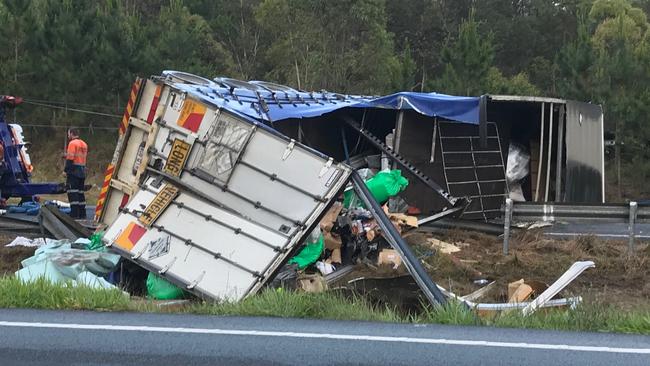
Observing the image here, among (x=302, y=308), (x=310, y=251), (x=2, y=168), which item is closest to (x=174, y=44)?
(x=2, y=168)

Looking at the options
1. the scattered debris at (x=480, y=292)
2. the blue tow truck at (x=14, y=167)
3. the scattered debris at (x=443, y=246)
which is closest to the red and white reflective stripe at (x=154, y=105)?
the scattered debris at (x=443, y=246)

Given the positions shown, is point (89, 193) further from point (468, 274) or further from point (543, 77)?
point (543, 77)

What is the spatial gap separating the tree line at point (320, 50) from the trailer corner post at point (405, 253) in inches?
801

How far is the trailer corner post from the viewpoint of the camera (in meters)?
7.15

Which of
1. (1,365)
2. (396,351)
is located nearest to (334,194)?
(396,351)

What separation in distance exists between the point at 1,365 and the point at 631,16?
45166mm

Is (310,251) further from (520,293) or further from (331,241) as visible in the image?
(520,293)

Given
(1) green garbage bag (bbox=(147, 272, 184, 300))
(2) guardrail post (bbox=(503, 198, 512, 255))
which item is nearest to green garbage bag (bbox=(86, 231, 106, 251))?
(1) green garbage bag (bbox=(147, 272, 184, 300))

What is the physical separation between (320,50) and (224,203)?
95.2 feet

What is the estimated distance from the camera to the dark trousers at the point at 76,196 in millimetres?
14734

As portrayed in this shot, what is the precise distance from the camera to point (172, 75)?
37.0 feet

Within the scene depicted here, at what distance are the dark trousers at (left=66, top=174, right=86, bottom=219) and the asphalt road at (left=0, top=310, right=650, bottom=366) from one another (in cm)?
857

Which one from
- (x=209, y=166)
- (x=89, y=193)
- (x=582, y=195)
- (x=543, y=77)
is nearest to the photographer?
(x=209, y=166)

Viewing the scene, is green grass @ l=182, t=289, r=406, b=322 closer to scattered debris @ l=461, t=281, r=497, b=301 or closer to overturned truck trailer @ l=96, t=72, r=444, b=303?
overturned truck trailer @ l=96, t=72, r=444, b=303
